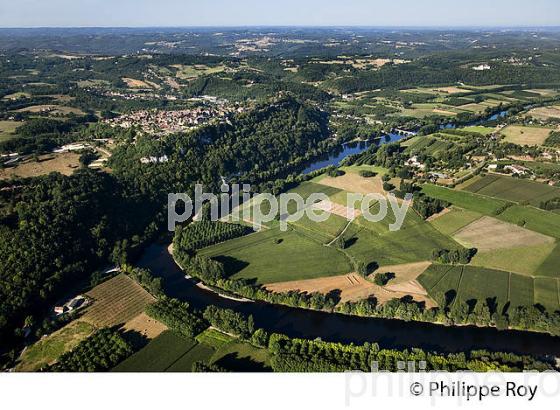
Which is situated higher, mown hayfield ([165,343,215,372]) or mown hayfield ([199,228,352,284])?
mown hayfield ([199,228,352,284])

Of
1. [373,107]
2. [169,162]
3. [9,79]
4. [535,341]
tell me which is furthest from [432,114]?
[9,79]

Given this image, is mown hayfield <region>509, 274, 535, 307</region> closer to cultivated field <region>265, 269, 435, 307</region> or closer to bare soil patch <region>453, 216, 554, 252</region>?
bare soil patch <region>453, 216, 554, 252</region>

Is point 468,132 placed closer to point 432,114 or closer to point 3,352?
point 432,114

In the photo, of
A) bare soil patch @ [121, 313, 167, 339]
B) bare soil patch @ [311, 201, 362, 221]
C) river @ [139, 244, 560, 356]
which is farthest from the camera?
bare soil patch @ [311, 201, 362, 221]

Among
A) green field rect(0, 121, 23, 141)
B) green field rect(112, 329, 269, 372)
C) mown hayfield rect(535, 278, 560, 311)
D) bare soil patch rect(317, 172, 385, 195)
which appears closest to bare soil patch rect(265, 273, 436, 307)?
green field rect(112, 329, 269, 372)

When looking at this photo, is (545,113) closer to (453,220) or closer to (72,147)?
(453,220)
